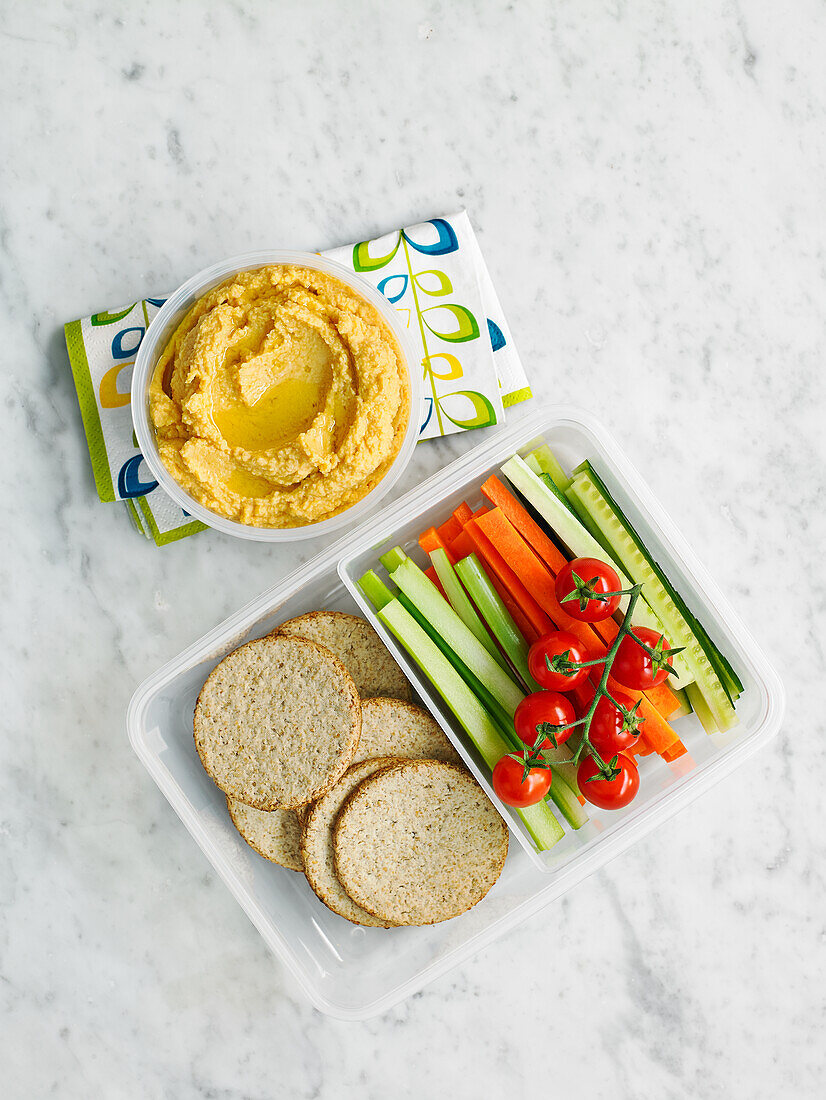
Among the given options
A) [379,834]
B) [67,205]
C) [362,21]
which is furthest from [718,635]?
[67,205]

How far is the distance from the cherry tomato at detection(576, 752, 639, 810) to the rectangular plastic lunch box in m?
0.12

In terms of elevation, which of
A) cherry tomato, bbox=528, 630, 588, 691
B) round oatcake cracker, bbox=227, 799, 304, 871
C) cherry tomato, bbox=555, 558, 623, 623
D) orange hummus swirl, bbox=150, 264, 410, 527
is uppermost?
orange hummus swirl, bbox=150, 264, 410, 527

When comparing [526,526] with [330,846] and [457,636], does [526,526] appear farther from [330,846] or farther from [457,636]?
[330,846]

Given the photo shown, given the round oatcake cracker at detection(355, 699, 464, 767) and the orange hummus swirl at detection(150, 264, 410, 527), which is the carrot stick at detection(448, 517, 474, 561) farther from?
the round oatcake cracker at detection(355, 699, 464, 767)

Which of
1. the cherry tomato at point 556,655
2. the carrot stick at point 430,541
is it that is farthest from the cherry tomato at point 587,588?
the carrot stick at point 430,541

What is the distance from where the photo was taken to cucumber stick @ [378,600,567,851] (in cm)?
155

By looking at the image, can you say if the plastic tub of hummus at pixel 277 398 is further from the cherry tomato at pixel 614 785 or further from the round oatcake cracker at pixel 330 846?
the cherry tomato at pixel 614 785

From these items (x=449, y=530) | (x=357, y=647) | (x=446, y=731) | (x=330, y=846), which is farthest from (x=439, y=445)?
(x=330, y=846)

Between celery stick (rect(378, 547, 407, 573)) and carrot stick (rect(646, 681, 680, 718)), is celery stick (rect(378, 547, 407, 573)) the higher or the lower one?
the higher one

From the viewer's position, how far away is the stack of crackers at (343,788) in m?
1.57

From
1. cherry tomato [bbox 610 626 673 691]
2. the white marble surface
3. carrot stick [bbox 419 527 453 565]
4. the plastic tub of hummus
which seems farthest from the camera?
the white marble surface

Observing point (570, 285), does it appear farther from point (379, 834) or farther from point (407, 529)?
point (379, 834)

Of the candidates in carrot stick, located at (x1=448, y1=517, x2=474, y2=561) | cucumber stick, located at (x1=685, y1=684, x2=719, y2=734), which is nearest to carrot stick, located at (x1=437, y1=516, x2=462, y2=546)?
carrot stick, located at (x1=448, y1=517, x2=474, y2=561)

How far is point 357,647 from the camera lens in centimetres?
169
